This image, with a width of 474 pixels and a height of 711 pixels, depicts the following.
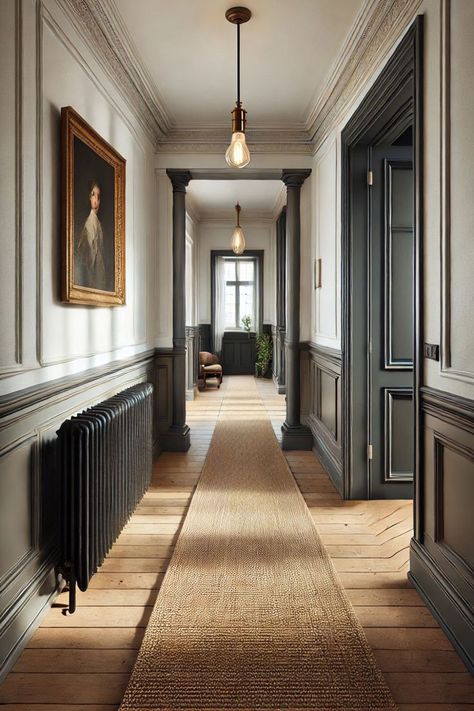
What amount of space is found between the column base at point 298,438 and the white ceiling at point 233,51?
2.81 meters

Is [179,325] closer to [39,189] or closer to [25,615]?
[39,189]

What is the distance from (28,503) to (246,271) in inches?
367

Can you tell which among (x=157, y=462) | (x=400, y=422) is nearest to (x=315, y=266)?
(x=400, y=422)

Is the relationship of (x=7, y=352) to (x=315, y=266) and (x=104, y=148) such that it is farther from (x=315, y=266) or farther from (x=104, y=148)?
A: (x=315, y=266)

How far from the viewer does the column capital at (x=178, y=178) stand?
5.01 metres

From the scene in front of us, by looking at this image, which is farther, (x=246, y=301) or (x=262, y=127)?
(x=246, y=301)

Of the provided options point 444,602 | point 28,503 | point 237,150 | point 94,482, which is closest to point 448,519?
point 444,602

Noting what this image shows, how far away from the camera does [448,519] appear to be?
87.3 inches

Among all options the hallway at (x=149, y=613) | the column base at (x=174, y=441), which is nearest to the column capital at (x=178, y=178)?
the column base at (x=174, y=441)

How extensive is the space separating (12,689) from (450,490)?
5.77ft

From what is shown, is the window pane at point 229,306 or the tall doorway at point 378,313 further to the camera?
the window pane at point 229,306

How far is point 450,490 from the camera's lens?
220cm

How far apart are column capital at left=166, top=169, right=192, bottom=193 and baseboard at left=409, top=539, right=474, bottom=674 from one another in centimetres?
379

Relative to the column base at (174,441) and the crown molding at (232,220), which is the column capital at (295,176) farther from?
the crown molding at (232,220)
